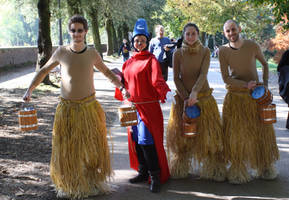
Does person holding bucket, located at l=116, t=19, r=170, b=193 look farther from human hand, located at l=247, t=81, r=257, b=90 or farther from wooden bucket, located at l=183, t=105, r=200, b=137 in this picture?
human hand, located at l=247, t=81, r=257, b=90

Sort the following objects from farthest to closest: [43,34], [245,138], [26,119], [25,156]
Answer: [43,34] < [25,156] < [245,138] < [26,119]

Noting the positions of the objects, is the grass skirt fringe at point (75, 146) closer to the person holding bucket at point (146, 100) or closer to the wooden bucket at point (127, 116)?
the wooden bucket at point (127, 116)

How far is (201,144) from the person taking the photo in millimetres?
4137

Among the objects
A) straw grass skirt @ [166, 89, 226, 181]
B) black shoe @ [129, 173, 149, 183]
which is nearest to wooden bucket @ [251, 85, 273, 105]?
straw grass skirt @ [166, 89, 226, 181]

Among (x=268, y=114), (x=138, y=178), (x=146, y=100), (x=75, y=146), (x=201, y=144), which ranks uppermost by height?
(x=146, y=100)

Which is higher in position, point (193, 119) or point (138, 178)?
point (193, 119)

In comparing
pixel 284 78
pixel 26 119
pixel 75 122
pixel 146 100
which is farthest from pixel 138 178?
pixel 284 78

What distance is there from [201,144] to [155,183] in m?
0.73

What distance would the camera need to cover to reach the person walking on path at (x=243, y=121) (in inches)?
160

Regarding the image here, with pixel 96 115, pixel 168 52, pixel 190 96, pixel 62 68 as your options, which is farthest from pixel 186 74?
pixel 168 52

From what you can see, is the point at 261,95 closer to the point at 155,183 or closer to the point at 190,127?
the point at 190,127

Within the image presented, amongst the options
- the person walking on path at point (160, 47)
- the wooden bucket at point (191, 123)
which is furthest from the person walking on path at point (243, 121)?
the person walking on path at point (160, 47)

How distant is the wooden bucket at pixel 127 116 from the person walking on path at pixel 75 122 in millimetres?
290

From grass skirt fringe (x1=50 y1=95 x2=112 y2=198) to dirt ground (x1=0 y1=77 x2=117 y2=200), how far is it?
0.97 ft
